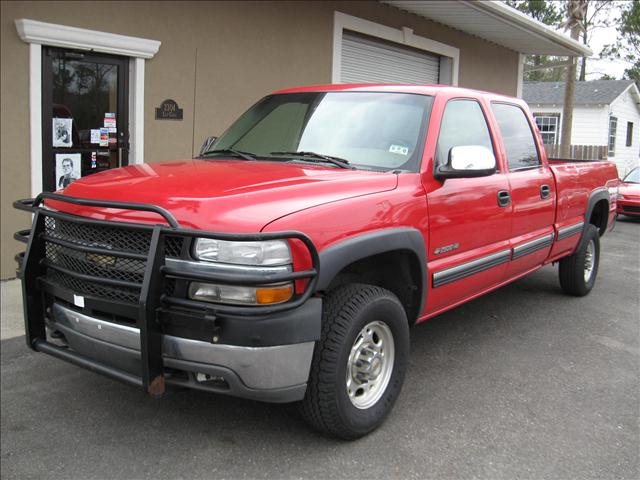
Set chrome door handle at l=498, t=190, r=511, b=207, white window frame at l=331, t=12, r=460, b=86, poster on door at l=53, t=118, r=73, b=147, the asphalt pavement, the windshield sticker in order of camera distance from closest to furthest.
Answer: the asphalt pavement → the windshield sticker → chrome door handle at l=498, t=190, r=511, b=207 → poster on door at l=53, t=118, r=73, b=147 → white window frame at l=331, t=12, r=460, b=86

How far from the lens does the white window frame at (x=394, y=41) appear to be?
32.9 feet

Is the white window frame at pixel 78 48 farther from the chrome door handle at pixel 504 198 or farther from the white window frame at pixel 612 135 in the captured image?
the white window frame at pixel 612 135

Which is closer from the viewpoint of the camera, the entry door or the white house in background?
the entry door

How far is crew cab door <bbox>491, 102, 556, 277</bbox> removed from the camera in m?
4.75

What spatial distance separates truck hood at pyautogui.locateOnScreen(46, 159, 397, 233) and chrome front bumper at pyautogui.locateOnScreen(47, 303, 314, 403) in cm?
53

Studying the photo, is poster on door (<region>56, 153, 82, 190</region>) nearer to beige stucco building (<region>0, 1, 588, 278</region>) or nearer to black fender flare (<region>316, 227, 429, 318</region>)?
beige stucco building (<region>0, 1, 588, 278</region>)

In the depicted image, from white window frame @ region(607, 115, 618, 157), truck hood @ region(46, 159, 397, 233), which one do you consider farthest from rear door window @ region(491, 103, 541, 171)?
white window frame @ region(607, 115, 618, 157)

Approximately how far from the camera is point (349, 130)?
4051 mm

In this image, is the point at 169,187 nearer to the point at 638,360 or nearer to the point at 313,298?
the point at 313,298

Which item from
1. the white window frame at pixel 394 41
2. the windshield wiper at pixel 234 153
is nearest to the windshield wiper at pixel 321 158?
the windshield wiper at pixel 234 153

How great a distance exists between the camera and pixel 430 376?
14.0 ft

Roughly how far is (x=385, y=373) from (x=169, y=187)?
1.57m

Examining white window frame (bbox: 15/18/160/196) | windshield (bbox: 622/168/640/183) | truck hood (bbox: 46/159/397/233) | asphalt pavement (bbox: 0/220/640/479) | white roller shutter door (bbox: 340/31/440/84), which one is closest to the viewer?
truck hood (bbox: 46/159/397/233)

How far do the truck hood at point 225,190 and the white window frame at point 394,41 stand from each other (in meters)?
6.79
